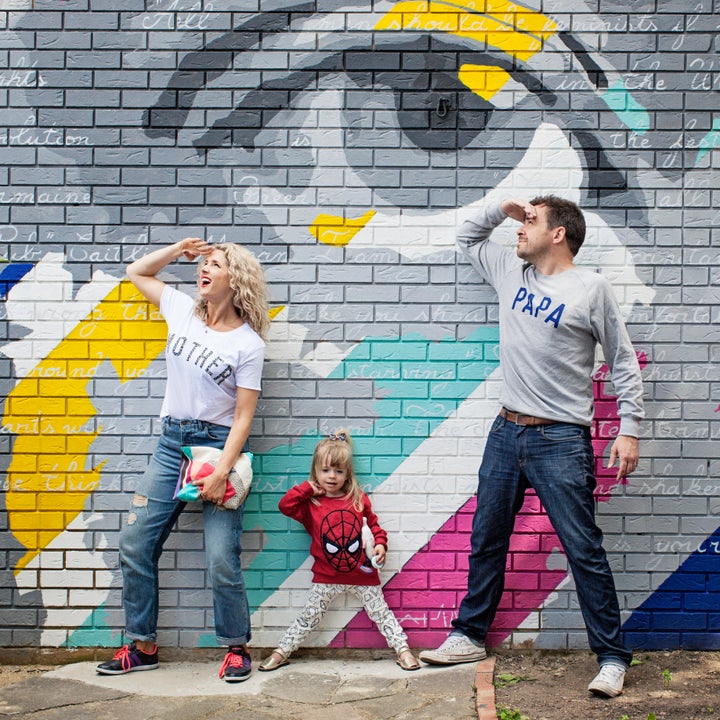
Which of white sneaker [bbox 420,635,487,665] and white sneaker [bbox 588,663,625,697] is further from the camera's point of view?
white sneaker [bbox 420,635,487,665]

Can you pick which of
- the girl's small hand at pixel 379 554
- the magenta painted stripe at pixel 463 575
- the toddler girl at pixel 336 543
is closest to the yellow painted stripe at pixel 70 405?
the toddler girl at pixel 336 543

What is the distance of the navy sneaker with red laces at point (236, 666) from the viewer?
13.5 feet

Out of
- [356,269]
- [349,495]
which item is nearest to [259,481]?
[349,495]

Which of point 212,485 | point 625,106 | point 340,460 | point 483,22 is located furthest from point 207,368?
point 625,106

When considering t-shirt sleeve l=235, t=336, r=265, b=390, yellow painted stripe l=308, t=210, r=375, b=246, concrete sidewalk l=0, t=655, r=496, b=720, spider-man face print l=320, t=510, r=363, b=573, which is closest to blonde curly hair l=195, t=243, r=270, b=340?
t-shirt sleeve l=235, t=336, r=265, b=390

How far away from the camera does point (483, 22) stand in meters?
4.44

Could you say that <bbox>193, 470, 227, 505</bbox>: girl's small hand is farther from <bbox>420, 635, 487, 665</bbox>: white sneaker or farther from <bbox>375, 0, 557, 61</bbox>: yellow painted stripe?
<bbox>375, 0, 557, 61</bbox>: yellow painted stripe

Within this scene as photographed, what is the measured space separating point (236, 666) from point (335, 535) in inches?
30.3

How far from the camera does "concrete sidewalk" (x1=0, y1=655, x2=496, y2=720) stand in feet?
12.2

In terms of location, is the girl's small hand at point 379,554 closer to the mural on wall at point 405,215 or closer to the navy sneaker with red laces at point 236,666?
the mural on wall at point 405,215

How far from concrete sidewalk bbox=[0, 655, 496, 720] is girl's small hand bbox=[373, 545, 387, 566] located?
53 cm

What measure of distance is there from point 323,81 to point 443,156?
73cm

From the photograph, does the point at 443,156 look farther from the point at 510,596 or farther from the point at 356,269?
the point at 510,596

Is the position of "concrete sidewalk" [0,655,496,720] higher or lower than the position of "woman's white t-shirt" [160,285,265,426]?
lower
